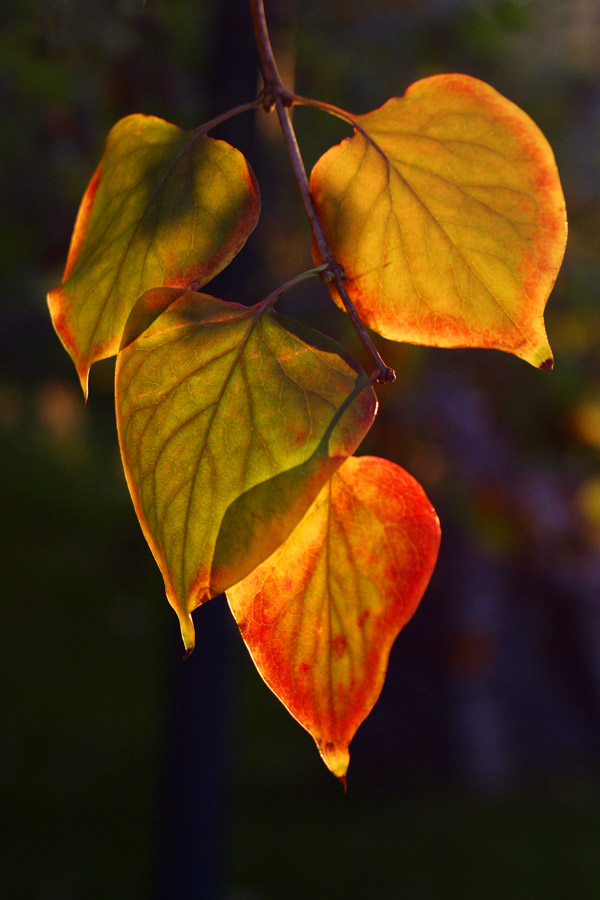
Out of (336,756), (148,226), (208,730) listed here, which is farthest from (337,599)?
(208,730)

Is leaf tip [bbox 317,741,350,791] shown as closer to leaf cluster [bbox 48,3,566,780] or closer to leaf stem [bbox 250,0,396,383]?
leaf cluster [bbox 48,3,566,780]

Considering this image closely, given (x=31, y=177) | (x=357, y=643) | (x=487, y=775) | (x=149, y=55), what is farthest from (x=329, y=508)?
(x=487, y=775)

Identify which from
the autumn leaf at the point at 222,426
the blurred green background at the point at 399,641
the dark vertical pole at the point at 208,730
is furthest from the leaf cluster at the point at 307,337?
the dark vertical pole at the point at 208,730

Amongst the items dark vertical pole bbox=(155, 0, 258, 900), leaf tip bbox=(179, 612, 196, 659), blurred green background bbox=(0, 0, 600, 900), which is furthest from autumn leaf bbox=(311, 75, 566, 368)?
dark vertical pole bbox=(155, 0, 258, 900)

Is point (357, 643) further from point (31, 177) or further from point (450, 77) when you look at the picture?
point (31, 177)

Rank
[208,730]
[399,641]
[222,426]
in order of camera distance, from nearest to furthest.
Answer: [222,426]
[208,730]
[399,641]

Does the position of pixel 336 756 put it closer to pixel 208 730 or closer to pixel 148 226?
pixel 148 226
